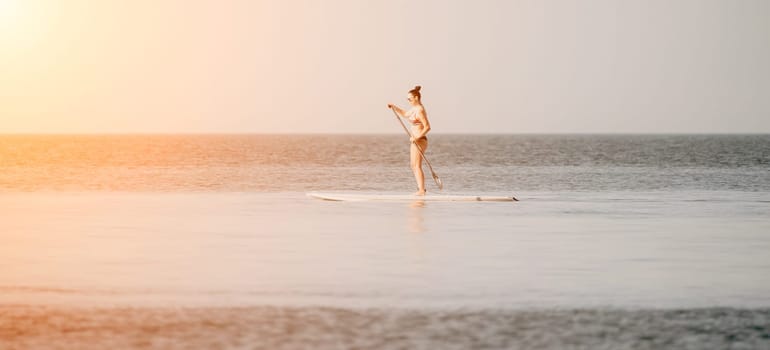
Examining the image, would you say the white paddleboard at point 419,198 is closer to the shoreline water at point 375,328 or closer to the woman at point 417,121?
the woman at point 417,121

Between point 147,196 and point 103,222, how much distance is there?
7.64 meters

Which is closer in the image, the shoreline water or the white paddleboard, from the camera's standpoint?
the shoreline water

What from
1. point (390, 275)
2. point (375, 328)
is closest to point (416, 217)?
point (390, 275)

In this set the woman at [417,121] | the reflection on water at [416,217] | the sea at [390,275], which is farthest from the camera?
the woman at [417,121]

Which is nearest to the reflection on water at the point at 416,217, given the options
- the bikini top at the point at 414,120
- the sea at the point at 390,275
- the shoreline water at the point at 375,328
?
the sea at the point at 390,275

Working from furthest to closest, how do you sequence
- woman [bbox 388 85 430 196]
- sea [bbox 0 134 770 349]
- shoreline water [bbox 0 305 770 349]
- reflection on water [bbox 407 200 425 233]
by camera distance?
woman [bbox 388 85 430 196] → reflection on water [bbox 407 200 425 233] → sea [bbox 0 134 770 349] → shoreline water [bbox 0 305 770 349]

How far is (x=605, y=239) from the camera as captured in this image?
549 inches

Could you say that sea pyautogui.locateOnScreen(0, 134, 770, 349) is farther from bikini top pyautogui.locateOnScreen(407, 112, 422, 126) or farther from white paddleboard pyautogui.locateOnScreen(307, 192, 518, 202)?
bikini top pyautogui.locateOnScreen(407, 112, 422, 126)

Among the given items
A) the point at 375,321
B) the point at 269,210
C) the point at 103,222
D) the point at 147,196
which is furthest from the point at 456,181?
the point at 375,321

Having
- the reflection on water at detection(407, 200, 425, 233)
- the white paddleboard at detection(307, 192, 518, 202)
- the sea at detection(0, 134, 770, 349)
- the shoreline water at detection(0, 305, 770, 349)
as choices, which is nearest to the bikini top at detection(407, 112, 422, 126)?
the white paddleboard at detection(307, 192, 518, 202)

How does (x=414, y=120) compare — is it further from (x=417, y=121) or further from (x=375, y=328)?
(x=375, y=328)

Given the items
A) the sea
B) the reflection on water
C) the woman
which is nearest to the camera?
the sea

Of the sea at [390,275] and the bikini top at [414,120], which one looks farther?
the bikini top at [414,120]

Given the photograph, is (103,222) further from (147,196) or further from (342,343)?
(342,343)
